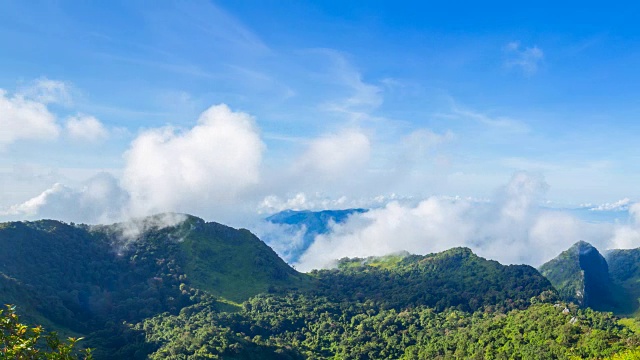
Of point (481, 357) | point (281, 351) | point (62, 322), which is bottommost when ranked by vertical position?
point (481, 357)

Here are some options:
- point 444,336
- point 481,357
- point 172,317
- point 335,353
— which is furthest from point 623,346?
point 172,317

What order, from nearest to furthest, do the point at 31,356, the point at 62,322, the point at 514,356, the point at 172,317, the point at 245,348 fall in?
1. the point at 31,356
2. the point at 514,356
3. the point at 245,348
4. the point at 62,322
5. the point at 172,317

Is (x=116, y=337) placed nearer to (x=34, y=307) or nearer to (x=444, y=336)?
(x=34, y=307)

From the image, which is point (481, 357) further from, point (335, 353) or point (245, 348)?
point (245, 348)

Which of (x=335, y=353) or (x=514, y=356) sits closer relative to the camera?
(x=514, y=356)

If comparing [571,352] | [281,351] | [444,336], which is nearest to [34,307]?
[281,351]

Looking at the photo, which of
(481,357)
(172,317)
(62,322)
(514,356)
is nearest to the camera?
(514,356)

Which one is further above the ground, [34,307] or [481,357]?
[34,307]

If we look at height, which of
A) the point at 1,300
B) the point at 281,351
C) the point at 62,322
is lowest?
the point at 281,351

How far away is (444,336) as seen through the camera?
178500mm

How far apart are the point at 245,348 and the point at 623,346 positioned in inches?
4683

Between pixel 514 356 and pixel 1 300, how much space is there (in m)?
185

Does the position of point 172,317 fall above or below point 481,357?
above

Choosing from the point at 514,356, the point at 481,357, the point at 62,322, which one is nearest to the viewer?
the point at 514,356
